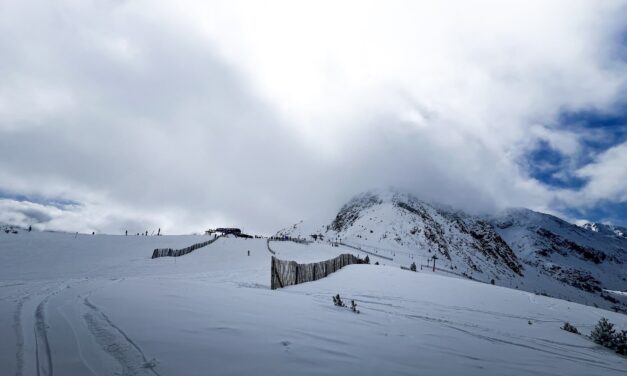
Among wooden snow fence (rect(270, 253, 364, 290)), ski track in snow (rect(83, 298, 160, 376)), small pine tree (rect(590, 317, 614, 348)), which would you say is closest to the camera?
ski track in snow (rect(83, 298, 160, 376))

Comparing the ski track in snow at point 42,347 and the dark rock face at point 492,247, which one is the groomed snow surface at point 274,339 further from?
the dark rock face at point 492,247

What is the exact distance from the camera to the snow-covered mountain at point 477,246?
261ft

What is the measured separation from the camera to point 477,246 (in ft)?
358

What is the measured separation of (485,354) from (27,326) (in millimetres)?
7219

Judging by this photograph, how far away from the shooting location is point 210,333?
481cm

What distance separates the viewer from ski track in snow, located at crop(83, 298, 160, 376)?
3.39 m

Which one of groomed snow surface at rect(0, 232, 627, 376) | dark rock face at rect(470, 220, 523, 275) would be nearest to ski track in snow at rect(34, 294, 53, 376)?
groomed snow surface at rect(0, 232, 627, 376)

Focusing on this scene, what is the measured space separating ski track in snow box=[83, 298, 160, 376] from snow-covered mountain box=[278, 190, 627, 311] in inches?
1825

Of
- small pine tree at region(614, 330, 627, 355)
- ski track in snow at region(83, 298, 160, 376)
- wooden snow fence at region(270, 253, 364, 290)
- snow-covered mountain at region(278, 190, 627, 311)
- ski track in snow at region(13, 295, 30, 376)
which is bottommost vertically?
small pine tree at region(614, 330, 627, 355)

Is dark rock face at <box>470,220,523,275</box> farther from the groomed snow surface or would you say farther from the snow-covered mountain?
the groomed snow surface

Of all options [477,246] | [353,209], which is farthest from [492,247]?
[353,209]

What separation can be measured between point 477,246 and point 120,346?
121 metres

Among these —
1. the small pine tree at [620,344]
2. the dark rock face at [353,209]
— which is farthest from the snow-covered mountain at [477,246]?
the small pine tree at [620,344]

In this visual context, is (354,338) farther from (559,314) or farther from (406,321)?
(559,314)
